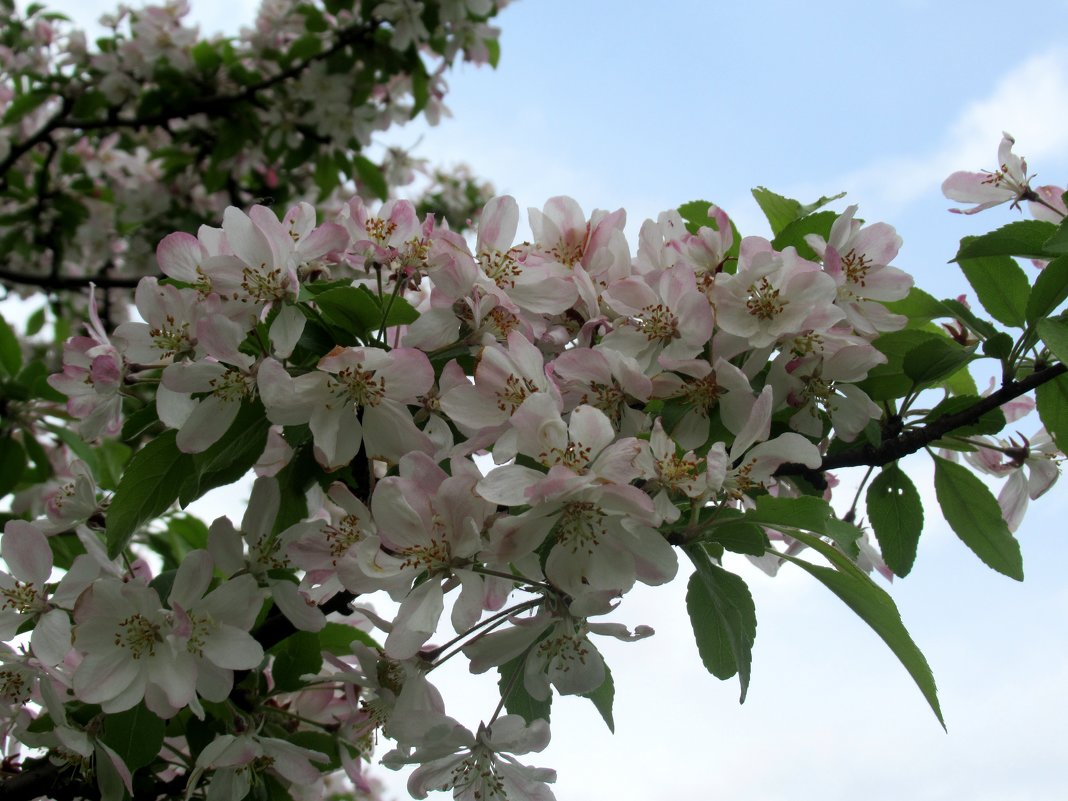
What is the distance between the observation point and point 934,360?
3.63 ft

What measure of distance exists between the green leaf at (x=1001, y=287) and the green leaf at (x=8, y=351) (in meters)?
2.39

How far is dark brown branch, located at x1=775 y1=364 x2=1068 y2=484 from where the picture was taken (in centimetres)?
111

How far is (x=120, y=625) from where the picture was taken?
3.54 ft

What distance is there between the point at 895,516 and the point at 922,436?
147 mm

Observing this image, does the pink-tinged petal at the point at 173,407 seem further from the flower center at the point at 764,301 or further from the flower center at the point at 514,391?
the flower center at the point at 764,301

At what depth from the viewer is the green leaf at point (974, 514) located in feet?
3.96

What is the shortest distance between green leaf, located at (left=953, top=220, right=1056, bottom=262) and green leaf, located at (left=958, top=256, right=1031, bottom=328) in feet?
0.10

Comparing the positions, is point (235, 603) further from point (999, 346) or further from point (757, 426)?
point (999, 346)

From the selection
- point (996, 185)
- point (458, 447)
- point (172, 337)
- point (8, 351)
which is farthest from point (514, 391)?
point (8, 351)

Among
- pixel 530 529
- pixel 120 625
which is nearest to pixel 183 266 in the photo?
pixel 120 625

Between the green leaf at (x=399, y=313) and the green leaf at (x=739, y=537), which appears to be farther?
the green leaf at (x=399, y=313)

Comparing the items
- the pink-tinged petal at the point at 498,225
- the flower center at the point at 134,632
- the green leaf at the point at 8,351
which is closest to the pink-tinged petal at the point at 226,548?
the flower center at the point at 134,632

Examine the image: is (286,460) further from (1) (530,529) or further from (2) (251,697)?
(1) (530,529)

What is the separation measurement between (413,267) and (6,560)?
0.64 m
